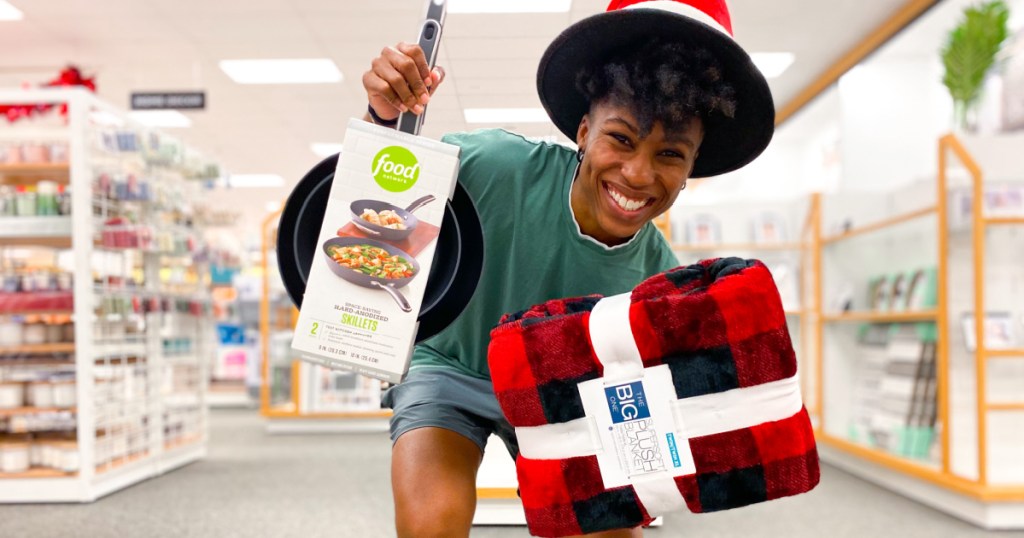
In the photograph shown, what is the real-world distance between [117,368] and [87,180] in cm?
100

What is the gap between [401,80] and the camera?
1.16 metres

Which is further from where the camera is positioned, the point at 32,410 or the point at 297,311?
the point at 297,311

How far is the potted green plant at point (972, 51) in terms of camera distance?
5.26 m

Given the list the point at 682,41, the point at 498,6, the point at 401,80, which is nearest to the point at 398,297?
the point at 401,80

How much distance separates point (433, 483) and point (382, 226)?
1.31 feet

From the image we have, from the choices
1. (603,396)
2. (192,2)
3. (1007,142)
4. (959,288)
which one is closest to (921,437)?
(959,288)

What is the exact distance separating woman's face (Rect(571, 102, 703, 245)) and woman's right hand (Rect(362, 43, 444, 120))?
278mm

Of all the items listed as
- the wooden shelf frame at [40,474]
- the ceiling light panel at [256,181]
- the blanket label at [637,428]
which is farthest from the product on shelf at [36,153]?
the ceiling light panel at [256,181]

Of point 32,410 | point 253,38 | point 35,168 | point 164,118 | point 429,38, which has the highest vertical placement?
point 253,38

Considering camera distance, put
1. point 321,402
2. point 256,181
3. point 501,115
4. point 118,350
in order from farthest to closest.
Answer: point 256,181
point 321,402
point 118,350
point 501,115

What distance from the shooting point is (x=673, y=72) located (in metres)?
1.24

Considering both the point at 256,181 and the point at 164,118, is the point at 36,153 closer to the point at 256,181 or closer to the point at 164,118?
the point at 164,118

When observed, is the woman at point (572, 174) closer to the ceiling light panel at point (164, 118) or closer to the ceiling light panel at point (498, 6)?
the ceiling light panel at point (498, 6)

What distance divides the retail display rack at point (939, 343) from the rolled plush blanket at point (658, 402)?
3.08 m
